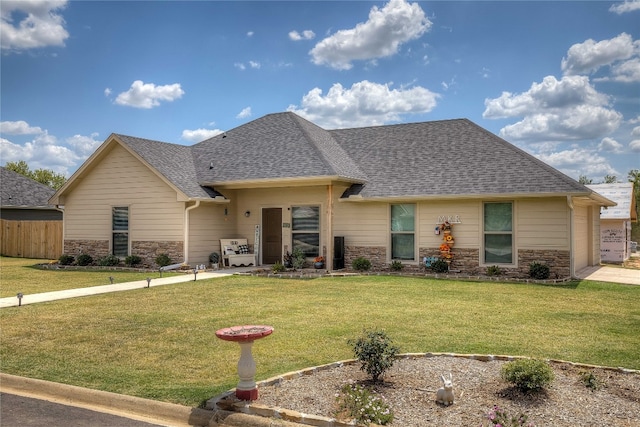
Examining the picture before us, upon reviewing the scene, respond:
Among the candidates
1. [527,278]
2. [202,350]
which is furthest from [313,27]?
[202,350]

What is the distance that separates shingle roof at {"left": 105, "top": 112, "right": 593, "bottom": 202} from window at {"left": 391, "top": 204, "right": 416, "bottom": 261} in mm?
755

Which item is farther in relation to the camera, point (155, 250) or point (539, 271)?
point (155, 250)

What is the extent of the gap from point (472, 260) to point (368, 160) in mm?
6073

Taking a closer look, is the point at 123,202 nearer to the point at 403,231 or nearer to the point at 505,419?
the point at 403,231

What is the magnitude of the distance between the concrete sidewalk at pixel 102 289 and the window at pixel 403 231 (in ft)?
18.5

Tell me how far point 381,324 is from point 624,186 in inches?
974

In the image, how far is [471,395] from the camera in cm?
538

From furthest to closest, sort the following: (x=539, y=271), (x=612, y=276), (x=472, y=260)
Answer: (x=612, y=276) < (x=472, y=260) < (x=539, y=271)

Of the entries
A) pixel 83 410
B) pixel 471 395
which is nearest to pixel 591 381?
pixel 471 395

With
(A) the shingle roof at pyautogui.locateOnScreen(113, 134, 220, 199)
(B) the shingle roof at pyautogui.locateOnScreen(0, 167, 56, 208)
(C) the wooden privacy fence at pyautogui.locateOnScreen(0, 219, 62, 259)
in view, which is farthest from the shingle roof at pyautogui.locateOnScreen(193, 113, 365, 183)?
(B) the shingle roof at pyautogui.locateOnScreen(0, 167, 56, 208)

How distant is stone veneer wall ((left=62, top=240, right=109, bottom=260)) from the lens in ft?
67.5

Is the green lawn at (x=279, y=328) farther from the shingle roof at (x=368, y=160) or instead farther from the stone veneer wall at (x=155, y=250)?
the stone veneer wall at (x=155, y=250)

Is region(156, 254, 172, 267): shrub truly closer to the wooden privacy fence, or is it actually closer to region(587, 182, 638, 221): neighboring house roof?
the wooden privacy fence

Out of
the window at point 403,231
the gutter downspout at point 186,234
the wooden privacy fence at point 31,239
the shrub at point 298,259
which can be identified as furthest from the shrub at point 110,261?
the window at point 403,231
